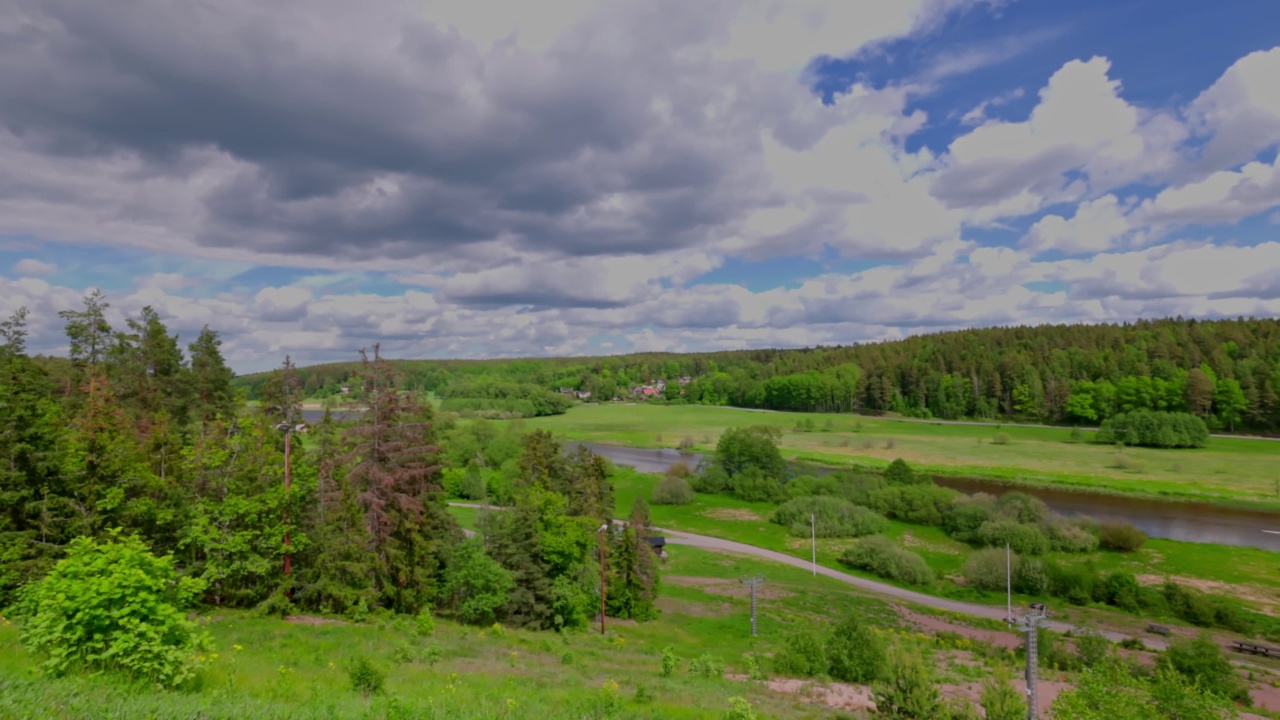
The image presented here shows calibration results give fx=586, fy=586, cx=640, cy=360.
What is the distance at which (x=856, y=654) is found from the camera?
1039 inches

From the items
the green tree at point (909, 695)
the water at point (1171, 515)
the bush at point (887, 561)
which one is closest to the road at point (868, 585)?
A: the bush at point (887, 561)

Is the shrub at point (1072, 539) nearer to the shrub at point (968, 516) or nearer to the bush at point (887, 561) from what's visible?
the shrub at point (968, 516)

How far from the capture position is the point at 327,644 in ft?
59.6

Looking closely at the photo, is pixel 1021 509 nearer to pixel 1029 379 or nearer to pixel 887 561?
pixel 887 561

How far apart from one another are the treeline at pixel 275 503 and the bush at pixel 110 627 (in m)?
3.82

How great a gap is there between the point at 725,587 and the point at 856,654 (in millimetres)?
18324

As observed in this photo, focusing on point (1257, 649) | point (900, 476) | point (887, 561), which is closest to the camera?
point (1257, 649)

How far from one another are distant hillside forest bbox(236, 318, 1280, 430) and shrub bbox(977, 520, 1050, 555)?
73.0 m

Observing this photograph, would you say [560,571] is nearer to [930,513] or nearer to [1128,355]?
[930,513]

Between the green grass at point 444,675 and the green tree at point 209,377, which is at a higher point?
→ the green tree at point 209,377

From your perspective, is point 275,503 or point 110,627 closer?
point 110,627

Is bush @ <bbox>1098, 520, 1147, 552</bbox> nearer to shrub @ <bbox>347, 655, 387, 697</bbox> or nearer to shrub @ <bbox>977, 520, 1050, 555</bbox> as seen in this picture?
shrub @ <bbox>977, 520, 1050, 555</bbox>

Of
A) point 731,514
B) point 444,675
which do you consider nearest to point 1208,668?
point 444,675

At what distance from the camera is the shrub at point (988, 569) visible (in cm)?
4531
